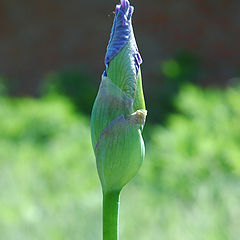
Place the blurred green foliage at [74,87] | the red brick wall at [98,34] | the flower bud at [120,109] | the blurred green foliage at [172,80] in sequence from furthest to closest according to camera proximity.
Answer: the red brick wall at [98,34] < the blurred green foliage at [74,87] < the blurred green foliage at [172,80] < the flower bud at [120,109]

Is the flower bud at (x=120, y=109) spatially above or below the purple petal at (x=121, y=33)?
below

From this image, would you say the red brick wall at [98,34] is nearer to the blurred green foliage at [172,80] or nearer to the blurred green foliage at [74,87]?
the blurred green foliage at [172,80]

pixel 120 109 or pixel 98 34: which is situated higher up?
pixel 98 34

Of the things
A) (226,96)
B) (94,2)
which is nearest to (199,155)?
(226,96)

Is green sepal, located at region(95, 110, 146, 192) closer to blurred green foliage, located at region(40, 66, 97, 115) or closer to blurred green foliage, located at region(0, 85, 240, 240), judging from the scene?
blurred green foliage, located at region(0, 85, 240, 240)

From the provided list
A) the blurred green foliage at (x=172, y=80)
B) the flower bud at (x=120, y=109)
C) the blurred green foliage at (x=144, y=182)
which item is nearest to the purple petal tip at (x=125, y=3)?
the flower bud at (x=120, y=109)

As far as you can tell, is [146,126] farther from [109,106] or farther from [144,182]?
[109,106]

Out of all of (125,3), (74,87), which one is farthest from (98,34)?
(125,3)

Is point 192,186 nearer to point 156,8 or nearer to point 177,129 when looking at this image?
point 177,129
